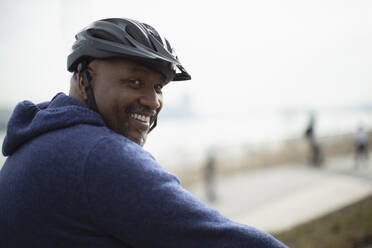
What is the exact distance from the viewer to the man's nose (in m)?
1.40

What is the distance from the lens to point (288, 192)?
889 centimetres

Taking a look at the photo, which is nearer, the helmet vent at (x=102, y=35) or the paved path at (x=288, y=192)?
the helmet vent at (x=102, y=35)

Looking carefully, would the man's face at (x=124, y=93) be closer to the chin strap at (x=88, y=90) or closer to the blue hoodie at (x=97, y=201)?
the chin strap at (x=88, y=90)

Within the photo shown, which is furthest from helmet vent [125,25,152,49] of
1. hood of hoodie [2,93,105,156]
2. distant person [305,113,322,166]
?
distant person [305,113,322,166]

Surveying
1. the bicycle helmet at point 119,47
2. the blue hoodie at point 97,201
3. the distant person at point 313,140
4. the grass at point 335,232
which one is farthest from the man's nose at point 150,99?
the distant person at point 313,140

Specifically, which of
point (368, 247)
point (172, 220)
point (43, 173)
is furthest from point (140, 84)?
point (368, 247)

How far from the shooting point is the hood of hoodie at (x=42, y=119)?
112 cm

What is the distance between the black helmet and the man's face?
0.04m

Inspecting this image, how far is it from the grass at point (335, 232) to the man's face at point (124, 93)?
3.95 m

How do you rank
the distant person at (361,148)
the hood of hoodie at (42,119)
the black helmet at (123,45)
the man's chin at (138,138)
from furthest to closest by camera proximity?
1. the distant person at (361,148)
2. the man's chin at (138,138)
3. the black helmet at (123,45)
4. the hood of hoodie at (42,119)

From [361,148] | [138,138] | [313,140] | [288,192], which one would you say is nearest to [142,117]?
[138,138]

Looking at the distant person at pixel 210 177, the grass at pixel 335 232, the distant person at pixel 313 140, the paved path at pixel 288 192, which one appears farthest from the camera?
the distant person at pixel 313 140

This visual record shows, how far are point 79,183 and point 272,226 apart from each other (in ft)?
18.1

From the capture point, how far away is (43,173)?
3.28 feet
